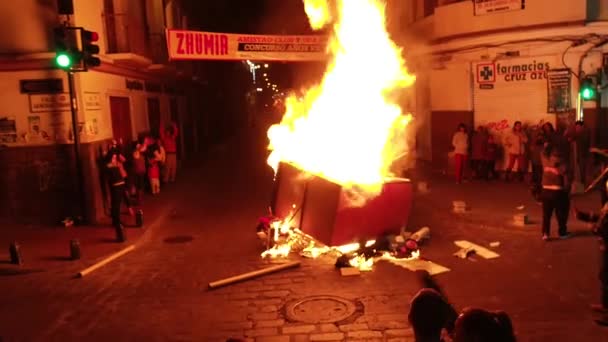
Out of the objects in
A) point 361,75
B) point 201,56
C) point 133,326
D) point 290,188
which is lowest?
point 133,326

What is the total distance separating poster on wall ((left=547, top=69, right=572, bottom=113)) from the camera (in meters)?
14.5

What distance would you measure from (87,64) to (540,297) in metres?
10.0

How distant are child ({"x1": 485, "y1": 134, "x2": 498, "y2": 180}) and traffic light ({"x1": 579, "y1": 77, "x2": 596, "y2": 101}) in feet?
9.17

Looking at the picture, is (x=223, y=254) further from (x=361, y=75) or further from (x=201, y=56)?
(x=201, y=56)

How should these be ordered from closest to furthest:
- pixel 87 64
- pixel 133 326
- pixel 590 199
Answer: pixel 133 326 → pixel 87 64 → pixel 590 199

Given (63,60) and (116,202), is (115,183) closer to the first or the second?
(116,202)

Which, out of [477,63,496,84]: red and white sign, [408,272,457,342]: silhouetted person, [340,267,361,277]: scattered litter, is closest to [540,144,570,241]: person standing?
[340,267,361,277]: scattered litter

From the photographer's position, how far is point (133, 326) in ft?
22.8

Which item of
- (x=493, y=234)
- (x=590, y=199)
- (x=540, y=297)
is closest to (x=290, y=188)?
(x=493, y=234)

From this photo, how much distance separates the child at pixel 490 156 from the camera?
15.6 m

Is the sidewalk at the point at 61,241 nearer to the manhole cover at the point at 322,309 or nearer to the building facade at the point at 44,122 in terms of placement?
the building facade at the point at 44,122

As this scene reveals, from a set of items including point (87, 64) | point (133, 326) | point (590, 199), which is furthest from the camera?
point (590, 199)

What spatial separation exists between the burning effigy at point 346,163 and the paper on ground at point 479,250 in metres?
1.09

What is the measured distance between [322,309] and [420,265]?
233cm
